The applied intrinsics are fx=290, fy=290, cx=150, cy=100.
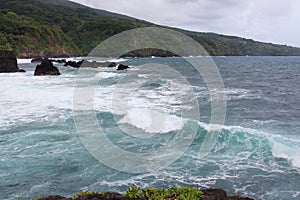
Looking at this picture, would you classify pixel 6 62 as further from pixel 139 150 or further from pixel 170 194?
pixel 170 194

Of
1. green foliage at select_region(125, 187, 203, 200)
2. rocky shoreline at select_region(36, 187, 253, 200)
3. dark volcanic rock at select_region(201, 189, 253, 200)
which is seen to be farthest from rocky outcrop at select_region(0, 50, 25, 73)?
dark volcanic rock at select_region(201, 189, 253, 200)

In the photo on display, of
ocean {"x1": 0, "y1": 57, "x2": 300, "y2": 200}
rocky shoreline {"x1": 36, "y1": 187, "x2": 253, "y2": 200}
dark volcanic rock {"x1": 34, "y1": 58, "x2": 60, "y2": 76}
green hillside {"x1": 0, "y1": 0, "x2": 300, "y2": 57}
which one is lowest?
ocean {"x1": 0, "y1": 57, "x2": 300, "y2": 200}

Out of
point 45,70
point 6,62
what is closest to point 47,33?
point 6,62

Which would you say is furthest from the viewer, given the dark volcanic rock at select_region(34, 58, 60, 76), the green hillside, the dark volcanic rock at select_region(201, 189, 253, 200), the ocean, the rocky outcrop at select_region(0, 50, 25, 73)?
the green hillside

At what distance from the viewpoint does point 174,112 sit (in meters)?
19.1

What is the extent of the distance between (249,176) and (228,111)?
37.2 feet

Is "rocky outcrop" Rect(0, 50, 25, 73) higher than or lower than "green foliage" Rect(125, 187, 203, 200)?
higher

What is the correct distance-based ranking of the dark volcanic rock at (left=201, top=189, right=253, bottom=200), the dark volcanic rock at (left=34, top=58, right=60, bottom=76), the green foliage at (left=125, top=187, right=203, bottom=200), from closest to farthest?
the green foliage at (left=125, top=187, right=203, bottom=200), the dark volcanic rock at (left=201, top=189, right=253, bottom=200), the dark volcanic rock at (left=34, top=58, right=60, bottom=76)

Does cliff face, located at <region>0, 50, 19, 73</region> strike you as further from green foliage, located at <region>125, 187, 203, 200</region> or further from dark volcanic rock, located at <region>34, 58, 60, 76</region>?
green foliage, located at <region>125, 187, 203, 200</region>

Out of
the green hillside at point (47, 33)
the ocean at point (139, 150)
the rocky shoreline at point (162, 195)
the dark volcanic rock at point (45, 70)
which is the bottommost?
the ocean at point (139, 150)

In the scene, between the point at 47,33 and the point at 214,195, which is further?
the point at 47,33

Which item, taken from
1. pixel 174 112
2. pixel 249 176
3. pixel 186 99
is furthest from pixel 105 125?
pixel 186 99

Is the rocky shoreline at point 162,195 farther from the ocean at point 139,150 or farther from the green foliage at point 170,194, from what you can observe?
the ocean at point 139,150

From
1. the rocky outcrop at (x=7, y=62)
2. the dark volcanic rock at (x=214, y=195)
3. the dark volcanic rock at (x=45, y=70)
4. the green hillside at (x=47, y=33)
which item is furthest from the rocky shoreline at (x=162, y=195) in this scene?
the green hillside at (x=47, y=33)
